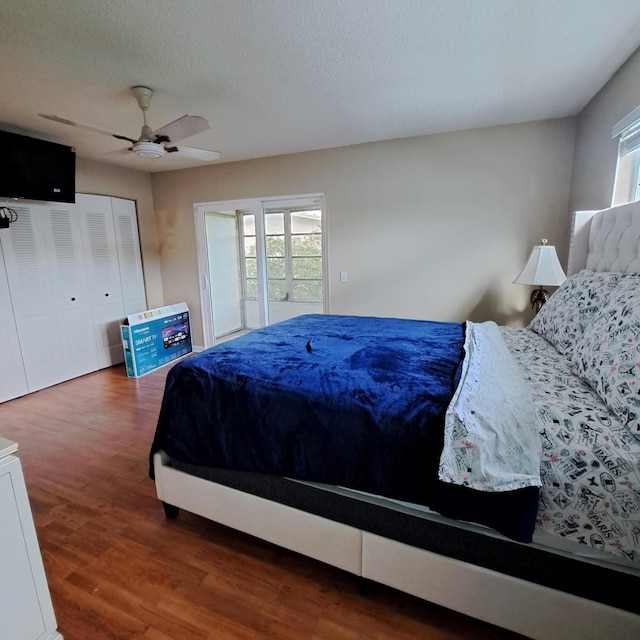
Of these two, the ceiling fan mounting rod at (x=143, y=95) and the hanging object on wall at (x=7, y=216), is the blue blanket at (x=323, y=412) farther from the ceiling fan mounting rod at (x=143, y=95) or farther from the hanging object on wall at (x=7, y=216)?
the hanging object on wall at (x=7, y=216)


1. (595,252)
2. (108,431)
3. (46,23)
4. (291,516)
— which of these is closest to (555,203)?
(595,252)

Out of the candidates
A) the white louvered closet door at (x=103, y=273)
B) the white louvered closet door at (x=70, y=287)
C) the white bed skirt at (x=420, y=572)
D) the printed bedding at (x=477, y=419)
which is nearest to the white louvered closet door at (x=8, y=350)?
the white louvered closet door at (x=70, y=287)

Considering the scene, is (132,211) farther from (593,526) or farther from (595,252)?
(593,526)

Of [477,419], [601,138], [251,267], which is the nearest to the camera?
[477,419]

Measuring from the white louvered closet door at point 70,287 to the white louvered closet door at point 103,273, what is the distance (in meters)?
0.08

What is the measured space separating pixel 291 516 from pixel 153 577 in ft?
2.24

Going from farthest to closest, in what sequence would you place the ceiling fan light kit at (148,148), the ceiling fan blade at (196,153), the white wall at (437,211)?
the white wall at (437,211), the ceiling fan blade at (196,153), the ceiling fan light kit at (148,148)

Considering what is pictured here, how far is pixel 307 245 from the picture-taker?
428 cm

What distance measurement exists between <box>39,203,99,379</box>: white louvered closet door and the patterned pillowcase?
4.64 m

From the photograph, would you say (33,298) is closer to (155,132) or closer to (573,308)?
(155,132)

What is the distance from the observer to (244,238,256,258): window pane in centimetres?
470

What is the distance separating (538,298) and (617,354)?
1.99 m

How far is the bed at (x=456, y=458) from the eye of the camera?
1028 millimetres

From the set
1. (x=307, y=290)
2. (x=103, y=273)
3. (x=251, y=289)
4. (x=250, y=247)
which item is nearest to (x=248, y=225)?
(x=250, y=247)
